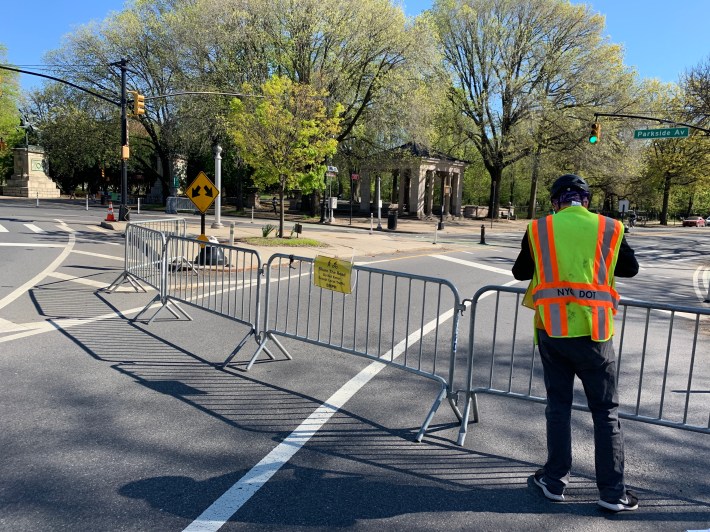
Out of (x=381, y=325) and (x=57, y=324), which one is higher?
(x=381, y=325)

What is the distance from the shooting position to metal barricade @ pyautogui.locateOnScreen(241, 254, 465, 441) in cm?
515

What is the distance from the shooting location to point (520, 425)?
15.1ft

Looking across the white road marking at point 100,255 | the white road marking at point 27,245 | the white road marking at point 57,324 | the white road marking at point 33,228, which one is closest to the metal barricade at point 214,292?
the white road marking at point 57,324

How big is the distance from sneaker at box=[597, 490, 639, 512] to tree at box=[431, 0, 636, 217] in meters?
39.6

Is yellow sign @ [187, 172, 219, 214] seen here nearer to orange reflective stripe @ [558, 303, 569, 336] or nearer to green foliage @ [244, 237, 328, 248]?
green foliage @ [244, 237, 328, 248]

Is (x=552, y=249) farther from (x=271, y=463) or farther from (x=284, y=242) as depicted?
(x=284, y=242)

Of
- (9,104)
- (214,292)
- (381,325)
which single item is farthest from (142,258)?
(9,104)

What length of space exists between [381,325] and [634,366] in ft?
9.86

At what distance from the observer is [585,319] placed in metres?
3.26

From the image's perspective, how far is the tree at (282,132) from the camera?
19219 mm

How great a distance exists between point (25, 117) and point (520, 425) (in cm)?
6739

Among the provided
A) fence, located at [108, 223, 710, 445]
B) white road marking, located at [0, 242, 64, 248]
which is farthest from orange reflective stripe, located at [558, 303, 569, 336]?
white road marking, located at [0, 242, 64, 248]

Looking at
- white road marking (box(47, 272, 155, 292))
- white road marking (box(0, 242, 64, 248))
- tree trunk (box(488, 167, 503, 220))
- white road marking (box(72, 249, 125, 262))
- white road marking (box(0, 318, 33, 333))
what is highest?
tree trunk (box(488, 167, 503, 220))

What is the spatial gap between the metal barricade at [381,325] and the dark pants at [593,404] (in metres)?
1.15
